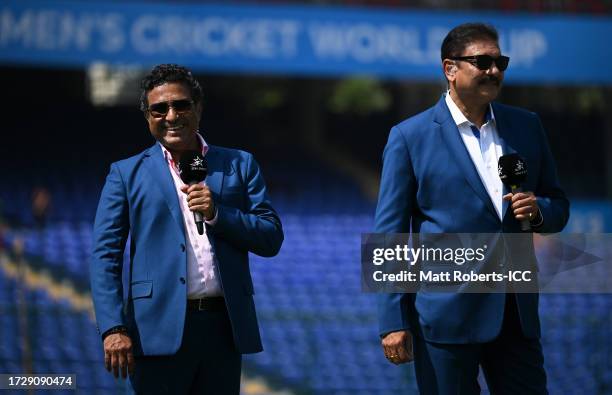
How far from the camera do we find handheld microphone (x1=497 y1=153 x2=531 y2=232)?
10.7 feet

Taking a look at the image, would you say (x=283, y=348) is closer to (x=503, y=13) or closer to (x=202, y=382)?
(x=202, y=382)

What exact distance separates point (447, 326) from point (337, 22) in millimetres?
12273

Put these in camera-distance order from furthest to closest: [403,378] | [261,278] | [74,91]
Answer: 1. [74,91]
2. [261,278]
3. [403,378]

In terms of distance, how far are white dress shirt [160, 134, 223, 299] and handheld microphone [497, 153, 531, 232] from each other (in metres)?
1.05

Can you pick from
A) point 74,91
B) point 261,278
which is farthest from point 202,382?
point 74,91

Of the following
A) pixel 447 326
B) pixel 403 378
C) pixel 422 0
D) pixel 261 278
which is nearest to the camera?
pixel 447 326

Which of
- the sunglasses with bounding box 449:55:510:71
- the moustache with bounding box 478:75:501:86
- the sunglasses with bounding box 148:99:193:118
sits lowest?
the sunglasses with bounding box 148:99:193:118

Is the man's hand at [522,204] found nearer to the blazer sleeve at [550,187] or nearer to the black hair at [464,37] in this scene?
the blazer sleeve at [550,187]

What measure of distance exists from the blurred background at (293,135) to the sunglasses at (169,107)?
3.53 meters

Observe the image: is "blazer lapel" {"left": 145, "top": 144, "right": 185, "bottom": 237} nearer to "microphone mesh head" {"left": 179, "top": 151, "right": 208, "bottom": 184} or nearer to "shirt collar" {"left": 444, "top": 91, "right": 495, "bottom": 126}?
"microphone mesh head" {"left": 179, "top": 151, "right": 208, "bottom": 184}

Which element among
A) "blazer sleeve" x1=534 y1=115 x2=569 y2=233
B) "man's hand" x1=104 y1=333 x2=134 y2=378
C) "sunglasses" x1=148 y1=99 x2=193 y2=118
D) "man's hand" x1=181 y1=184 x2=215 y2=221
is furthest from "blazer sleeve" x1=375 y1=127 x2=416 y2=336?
"man's hand" x1=104 y1=333 x2=134 y2=378

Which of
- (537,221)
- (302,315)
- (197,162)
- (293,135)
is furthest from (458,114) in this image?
(293,135)

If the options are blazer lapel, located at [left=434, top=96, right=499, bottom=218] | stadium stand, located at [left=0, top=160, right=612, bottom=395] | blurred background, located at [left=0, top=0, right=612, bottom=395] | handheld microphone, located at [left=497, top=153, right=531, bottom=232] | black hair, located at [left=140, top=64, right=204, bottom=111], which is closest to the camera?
handheld microphone, located at [left=497, top=153, right=531, bottom=232]

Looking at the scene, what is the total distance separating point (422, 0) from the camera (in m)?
16.2
